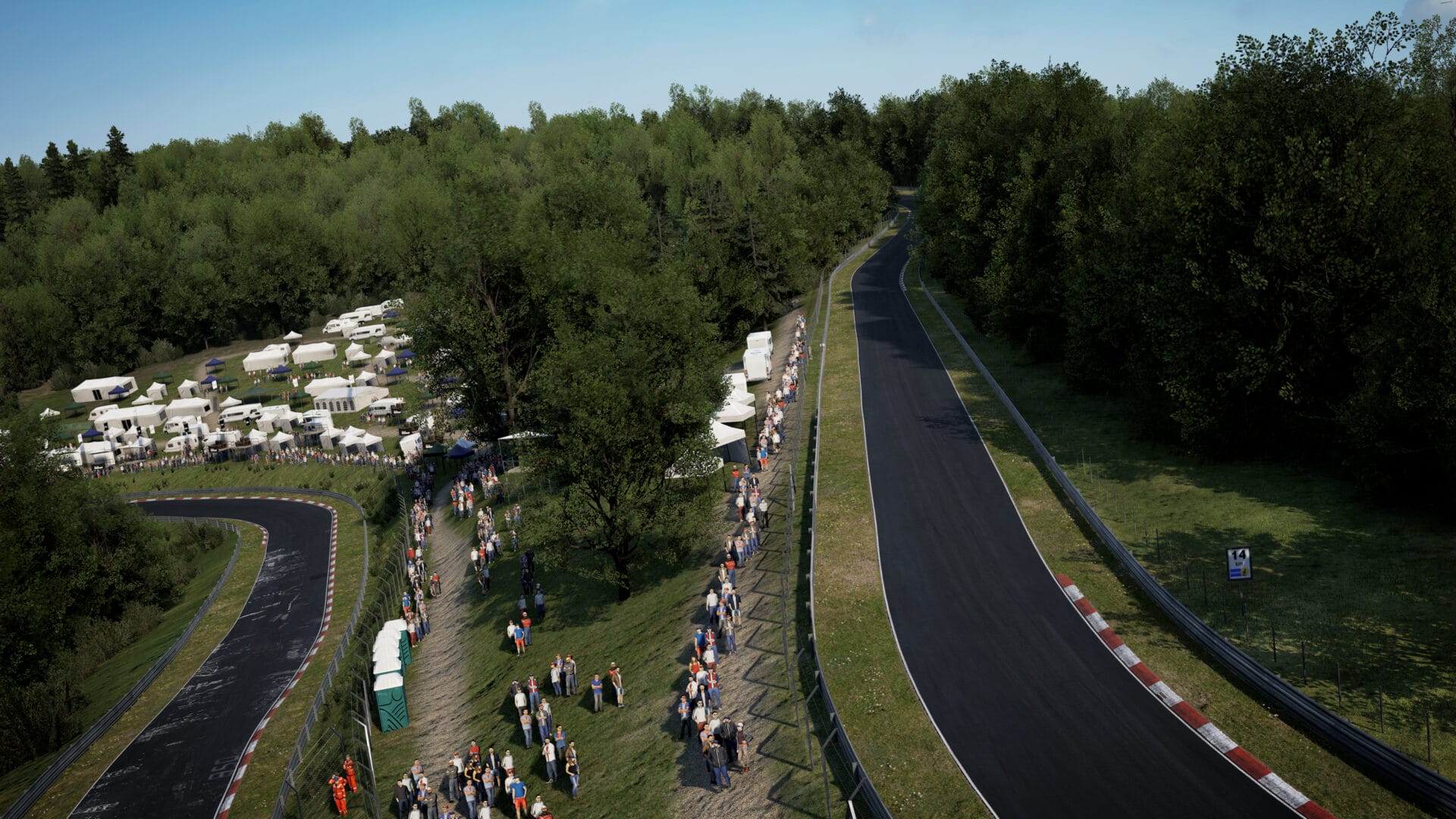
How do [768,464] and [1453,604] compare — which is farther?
[768,464]

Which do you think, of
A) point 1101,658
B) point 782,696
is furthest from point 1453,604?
point 782,696

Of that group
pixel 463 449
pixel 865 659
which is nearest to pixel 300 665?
pixel 463 449

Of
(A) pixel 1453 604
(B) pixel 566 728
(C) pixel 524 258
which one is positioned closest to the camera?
(A) pixel 1453 604

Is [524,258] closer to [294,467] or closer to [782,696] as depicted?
[294,467]

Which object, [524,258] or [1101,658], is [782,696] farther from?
[524,258]

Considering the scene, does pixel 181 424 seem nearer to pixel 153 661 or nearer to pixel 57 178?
pixel 153 661

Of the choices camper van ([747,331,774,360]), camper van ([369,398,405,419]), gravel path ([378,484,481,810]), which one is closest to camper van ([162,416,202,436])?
camper van ([369,398,405,419])

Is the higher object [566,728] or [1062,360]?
[1062,360]

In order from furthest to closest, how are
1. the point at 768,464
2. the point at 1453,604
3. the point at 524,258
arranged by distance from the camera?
1. the point at 524,258
2. the point at 768,464
3. the point at 1453,604

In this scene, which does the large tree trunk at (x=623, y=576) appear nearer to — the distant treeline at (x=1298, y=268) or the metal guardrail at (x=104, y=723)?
the metal guardrail at (x=104, y=723)

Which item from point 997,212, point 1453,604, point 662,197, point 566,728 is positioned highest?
point 662,197
